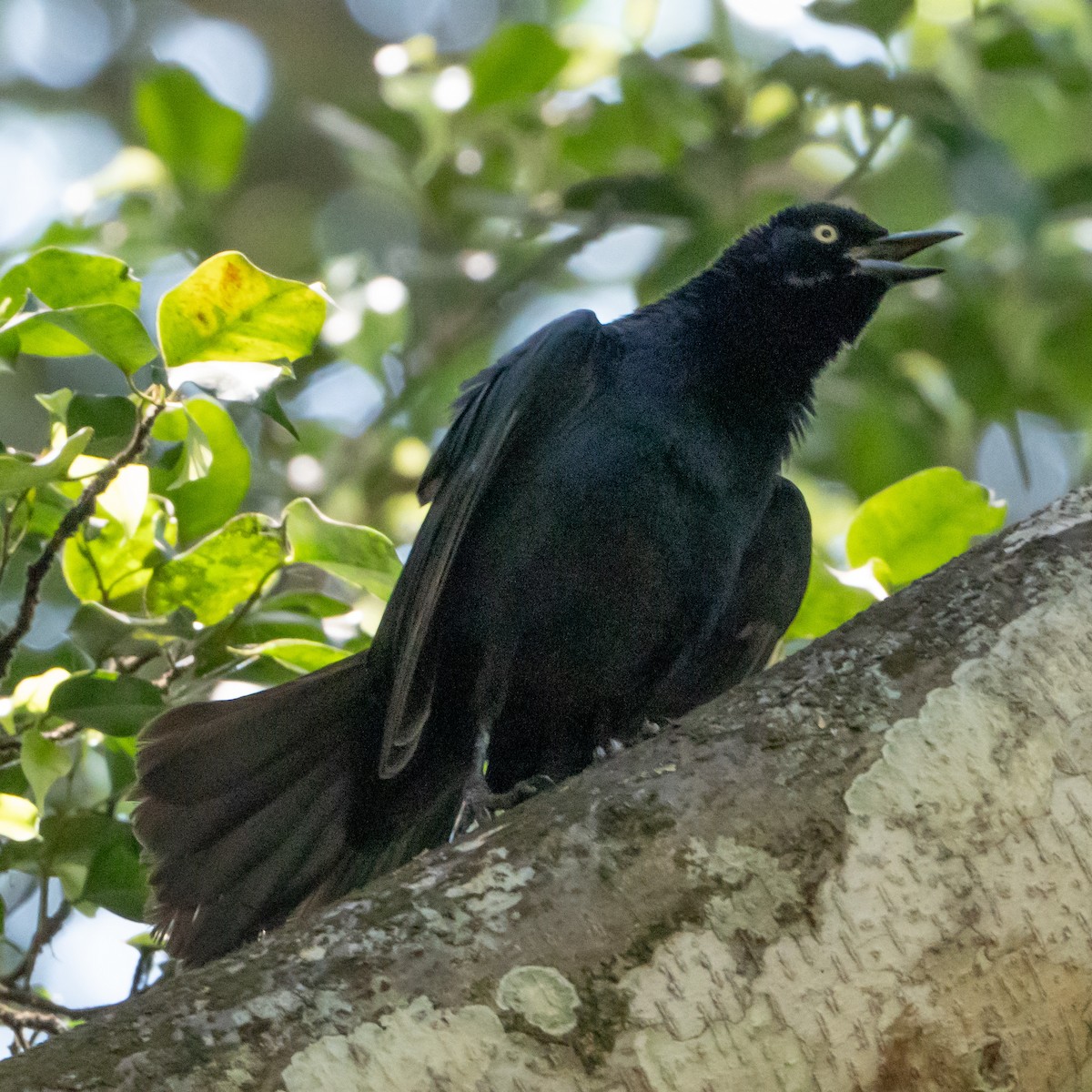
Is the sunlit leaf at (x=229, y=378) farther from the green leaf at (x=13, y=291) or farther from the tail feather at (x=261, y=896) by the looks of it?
the tail feather at (x=261, y=896)

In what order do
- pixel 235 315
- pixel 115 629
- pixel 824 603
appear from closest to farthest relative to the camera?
pixel 235 315, pixel 115 629, pixel 824 603

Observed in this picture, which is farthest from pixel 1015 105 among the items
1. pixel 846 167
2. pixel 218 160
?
pixel 218 160

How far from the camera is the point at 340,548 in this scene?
273 cm

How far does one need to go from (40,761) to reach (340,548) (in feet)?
2.29

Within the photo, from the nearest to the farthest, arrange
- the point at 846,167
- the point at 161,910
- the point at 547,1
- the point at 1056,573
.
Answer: the point at 1056,573 < the point at 161,910 < the point at 846,167 < the point at 547,1

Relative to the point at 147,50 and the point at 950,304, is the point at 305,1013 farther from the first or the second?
the point at 147,50

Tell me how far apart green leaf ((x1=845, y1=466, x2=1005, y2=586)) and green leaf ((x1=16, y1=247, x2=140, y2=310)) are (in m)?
1.56

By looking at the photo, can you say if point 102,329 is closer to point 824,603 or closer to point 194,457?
point 194,457

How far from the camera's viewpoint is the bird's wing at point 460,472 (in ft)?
9.46

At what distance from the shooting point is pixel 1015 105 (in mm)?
4863

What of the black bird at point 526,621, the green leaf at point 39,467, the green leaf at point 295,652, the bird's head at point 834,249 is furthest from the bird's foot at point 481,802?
the bird's head at point 834,249

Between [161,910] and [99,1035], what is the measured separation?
101 centimetres

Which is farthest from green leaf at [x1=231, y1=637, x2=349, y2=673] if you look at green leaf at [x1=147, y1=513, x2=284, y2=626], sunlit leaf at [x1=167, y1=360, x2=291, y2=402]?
sunlit leaf at [x1=167, y1=360, x2=291, y2=402]

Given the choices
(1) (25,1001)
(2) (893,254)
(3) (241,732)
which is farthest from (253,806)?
(2) (893,254)
